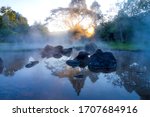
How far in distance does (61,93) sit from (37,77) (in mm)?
4723

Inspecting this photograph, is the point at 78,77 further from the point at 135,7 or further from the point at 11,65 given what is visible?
the point at 135,7

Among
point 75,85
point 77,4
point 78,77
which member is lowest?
point 75,85

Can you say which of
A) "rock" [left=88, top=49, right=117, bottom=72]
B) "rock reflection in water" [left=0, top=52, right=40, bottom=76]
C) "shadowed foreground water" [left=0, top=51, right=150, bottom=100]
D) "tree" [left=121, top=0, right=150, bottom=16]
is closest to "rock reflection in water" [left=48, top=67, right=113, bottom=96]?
"shadowed foreground water" [left=0, top=51, right=150, bottom=100]

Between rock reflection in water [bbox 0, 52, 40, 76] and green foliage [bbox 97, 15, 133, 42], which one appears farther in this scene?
green foliage [bbox 97, 15, 133, 42]

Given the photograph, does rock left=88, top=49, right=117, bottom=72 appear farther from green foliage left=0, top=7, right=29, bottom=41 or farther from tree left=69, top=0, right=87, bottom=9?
green foliage left=0, top=7, right=29, bottom=41

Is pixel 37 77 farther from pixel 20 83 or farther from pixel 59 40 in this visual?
pixel 59 40

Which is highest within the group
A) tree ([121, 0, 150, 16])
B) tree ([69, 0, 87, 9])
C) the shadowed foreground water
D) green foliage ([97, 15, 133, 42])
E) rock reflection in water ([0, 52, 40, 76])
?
tree ([69, 0, 87, 9])

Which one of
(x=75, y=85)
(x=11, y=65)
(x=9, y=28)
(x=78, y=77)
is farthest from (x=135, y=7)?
(x=75, y=85)

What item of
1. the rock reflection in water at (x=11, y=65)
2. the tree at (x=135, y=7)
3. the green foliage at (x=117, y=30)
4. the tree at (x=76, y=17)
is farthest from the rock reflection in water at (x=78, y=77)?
the tree at (x=76, y=17)

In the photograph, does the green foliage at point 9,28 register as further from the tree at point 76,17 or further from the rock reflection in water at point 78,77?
the rock reflection in water at point 78,77

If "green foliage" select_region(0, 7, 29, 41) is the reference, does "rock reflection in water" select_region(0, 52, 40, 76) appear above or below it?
below

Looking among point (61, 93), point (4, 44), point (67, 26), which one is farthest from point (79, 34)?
point (61, 93)

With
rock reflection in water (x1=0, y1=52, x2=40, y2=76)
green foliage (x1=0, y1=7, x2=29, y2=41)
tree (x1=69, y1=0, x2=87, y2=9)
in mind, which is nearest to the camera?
rock reflection in water (x1=0, y1=52, x2=40, y2=76)

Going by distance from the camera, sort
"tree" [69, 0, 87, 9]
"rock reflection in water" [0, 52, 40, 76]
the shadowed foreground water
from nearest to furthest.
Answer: the shadowed foreground water
"rock reflection in water" [0, 52, 40, 76]
"tree" [69, 0, 87, 9]
